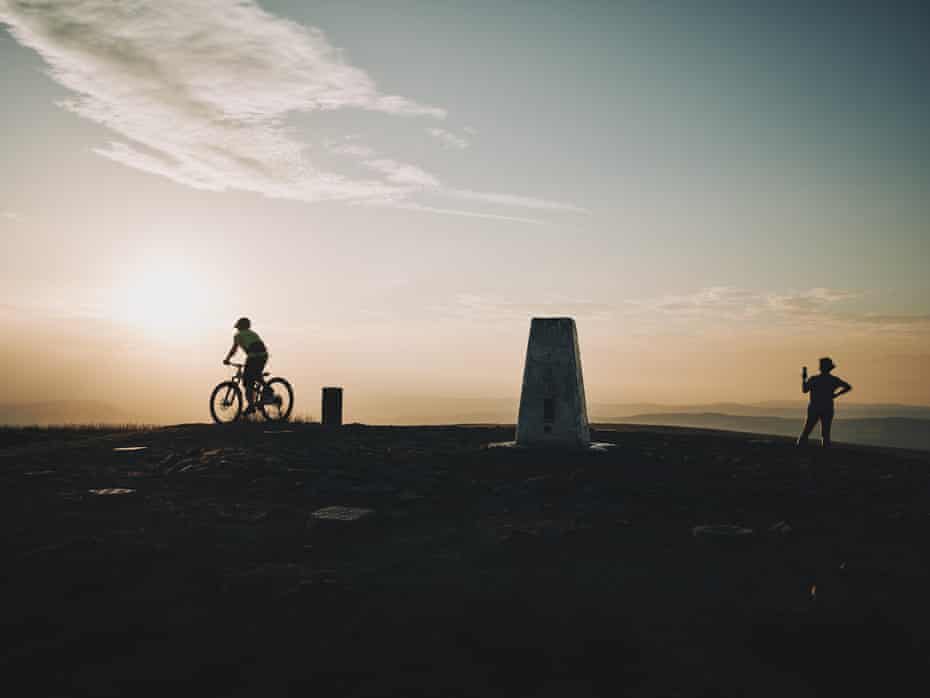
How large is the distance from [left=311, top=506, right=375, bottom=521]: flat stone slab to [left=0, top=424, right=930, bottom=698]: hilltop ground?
8 cm

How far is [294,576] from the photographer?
5.57m

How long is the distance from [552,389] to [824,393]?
18.5 feet

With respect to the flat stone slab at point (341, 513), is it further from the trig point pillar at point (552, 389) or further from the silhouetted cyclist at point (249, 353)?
the silhouetted cyclist at point (249, 353)

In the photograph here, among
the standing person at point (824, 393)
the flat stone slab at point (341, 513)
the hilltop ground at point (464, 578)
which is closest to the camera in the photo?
the hilltop ground at point (464, 578)

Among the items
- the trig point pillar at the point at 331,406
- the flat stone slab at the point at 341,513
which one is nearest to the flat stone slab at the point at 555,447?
the flat stone slab at the point at 341,513

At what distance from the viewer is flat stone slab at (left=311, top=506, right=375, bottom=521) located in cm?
741

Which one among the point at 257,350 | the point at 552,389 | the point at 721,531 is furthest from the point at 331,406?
the point at 721,531

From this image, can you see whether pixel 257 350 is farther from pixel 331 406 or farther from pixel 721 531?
pixel 721 531

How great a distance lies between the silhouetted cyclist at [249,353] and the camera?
623 inches

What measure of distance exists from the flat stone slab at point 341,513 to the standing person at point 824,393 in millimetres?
9678

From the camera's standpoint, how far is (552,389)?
1193 centimetres

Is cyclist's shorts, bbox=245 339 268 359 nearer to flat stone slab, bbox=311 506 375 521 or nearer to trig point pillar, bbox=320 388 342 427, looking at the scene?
trig point pillar, bbox=320 388 342 427

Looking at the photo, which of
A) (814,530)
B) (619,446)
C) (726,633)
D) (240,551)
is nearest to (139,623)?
(240,551)

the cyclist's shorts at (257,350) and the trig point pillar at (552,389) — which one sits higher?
Answer: the cyclist's shorts at (257,350)
